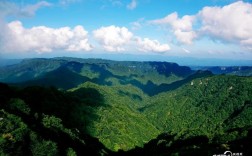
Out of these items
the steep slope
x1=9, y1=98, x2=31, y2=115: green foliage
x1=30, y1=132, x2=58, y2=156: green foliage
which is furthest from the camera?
x1=9, y1=98, x2=31, y2=115: green foliage

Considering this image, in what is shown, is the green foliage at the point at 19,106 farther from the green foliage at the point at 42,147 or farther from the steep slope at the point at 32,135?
the green foliage at the point at 42,147

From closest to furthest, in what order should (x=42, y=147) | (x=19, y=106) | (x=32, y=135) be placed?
1. (x=42, y=147)
2. (x=32, y=135)
3. (x=19, y=106)

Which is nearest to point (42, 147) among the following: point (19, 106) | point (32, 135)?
point (32, 135)

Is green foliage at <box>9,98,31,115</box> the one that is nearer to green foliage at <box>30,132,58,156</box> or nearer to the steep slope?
the steep slope

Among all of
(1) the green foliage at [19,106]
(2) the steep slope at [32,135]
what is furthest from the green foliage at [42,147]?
(1) the green foliage at [19,106]

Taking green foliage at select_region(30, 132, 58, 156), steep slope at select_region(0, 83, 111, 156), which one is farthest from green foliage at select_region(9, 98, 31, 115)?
green foliage at select_region(30, 132, 58, 156)

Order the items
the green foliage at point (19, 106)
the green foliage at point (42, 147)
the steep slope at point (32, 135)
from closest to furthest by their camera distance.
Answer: the steep slope at point (32, 135), the green foliage at point (42, 147), the green foliage at point (19, 106)

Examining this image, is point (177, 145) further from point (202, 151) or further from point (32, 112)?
point (32, 112)

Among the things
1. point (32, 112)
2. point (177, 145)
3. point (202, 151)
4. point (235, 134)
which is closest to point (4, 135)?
point (32, 112)

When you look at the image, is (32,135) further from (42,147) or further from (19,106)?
(19,106)

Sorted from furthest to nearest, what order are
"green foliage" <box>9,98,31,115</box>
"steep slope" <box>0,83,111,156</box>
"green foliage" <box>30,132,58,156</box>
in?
"green foliage" <box>9,98,31,115</box>, "green foliage" <box>30,132,58,156</box>, "steep slope" <box>0,83,111,156</box>

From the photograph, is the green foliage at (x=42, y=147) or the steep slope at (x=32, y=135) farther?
the green foliage at (x=42, y=147)
